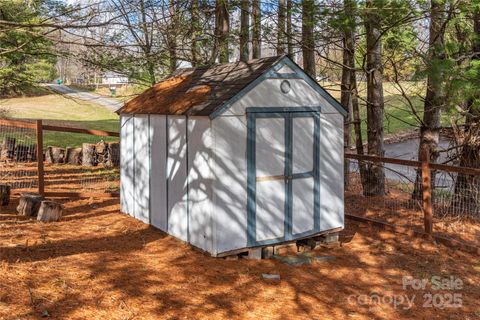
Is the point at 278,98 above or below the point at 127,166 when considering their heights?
above

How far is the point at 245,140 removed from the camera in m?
6.66

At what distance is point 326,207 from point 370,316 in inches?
104

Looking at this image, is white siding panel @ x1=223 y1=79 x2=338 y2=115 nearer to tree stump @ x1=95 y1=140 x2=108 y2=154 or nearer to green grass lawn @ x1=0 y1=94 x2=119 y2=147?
tree stump @ x1=95 y1=140 x2=108 y2=154

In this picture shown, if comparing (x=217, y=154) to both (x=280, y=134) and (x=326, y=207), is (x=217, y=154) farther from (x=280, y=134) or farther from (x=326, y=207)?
(x=326, y=207)

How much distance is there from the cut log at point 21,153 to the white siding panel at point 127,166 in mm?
8139

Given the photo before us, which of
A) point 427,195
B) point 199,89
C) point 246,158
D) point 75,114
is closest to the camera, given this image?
point 246,158

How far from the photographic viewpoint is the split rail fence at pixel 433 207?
7.82 m

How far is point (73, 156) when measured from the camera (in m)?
16.1

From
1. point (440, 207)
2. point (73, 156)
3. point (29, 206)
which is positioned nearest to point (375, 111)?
point (440, 207)

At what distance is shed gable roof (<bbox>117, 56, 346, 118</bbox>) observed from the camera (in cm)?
661

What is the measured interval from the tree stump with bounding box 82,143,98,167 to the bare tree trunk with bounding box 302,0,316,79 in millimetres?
8016

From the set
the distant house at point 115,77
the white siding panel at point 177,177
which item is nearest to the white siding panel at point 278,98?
the white siding panel at point 177,177

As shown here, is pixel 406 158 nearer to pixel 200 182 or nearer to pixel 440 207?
pixel 440 207

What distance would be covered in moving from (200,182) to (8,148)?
1193 centimetres
